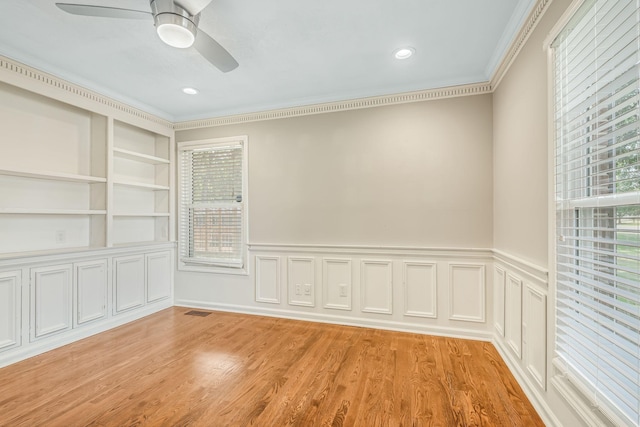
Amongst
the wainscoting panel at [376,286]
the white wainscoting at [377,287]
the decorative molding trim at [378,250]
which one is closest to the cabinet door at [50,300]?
the white wainscoting at [377,287]

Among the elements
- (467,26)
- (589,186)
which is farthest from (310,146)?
(589,186)

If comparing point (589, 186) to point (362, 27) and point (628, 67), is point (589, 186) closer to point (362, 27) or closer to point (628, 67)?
point (628, 67)

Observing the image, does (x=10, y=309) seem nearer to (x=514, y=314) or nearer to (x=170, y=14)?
(x=170, y=14)

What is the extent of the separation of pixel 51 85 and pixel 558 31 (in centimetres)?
402

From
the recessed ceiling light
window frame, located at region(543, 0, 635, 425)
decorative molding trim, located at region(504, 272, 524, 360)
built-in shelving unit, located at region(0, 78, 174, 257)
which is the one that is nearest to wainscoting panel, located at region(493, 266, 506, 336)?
decorative molding trim, located at region(504, 272, 524, 360)

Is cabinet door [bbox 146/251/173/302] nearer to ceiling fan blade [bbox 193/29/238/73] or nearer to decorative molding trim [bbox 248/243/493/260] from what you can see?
decorative molding trim [bbox 248/243/493/260]

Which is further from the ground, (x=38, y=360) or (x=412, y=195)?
(x=412, y=195)

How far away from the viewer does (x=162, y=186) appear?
394cm

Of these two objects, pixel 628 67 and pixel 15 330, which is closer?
pixel 628 67

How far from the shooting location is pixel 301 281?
355 cm

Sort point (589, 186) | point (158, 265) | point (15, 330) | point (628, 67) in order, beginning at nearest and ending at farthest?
point (628, 67), point (589, 186), point (15, 330), point (158, 265)

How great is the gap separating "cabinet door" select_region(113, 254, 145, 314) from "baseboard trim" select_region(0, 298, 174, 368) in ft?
0.36

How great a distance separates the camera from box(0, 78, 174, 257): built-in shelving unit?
2.66 m

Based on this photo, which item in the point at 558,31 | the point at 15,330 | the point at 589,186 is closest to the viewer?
the point at 589,186
